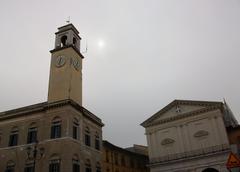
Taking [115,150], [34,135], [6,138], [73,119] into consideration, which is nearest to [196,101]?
[115,150]

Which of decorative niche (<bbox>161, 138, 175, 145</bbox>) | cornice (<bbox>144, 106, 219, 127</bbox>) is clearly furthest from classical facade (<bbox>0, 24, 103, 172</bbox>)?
cornice (<bbox>144, 106, 219, 127</bbox>)

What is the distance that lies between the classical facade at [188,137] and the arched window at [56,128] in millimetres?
16471

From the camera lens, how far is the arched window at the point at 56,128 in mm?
27266

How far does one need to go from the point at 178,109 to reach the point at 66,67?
712 inches

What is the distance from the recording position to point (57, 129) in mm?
27516

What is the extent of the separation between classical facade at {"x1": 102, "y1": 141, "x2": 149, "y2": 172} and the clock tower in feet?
40.6

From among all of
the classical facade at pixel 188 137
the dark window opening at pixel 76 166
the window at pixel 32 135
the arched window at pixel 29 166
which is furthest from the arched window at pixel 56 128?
the classical facade at pixel 188 137

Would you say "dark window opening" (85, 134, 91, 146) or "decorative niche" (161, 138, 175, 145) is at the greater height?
"decorative niche" (161, 138, 175, 145)

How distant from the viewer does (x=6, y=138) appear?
29.5m

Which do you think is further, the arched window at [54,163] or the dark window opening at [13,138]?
the dark window opening at [13,138]

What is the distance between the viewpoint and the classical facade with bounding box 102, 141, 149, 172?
132 ft

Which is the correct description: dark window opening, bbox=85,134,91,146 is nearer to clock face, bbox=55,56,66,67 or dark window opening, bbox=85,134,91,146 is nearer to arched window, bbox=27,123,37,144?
arched window, bbox=27,123,37,144

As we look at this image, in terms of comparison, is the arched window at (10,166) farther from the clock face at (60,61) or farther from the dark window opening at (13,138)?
the clock face at (60,61)

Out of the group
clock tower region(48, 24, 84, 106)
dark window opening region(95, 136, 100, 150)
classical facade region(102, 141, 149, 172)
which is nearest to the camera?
clock tower region(48, 24, 84, 106)
